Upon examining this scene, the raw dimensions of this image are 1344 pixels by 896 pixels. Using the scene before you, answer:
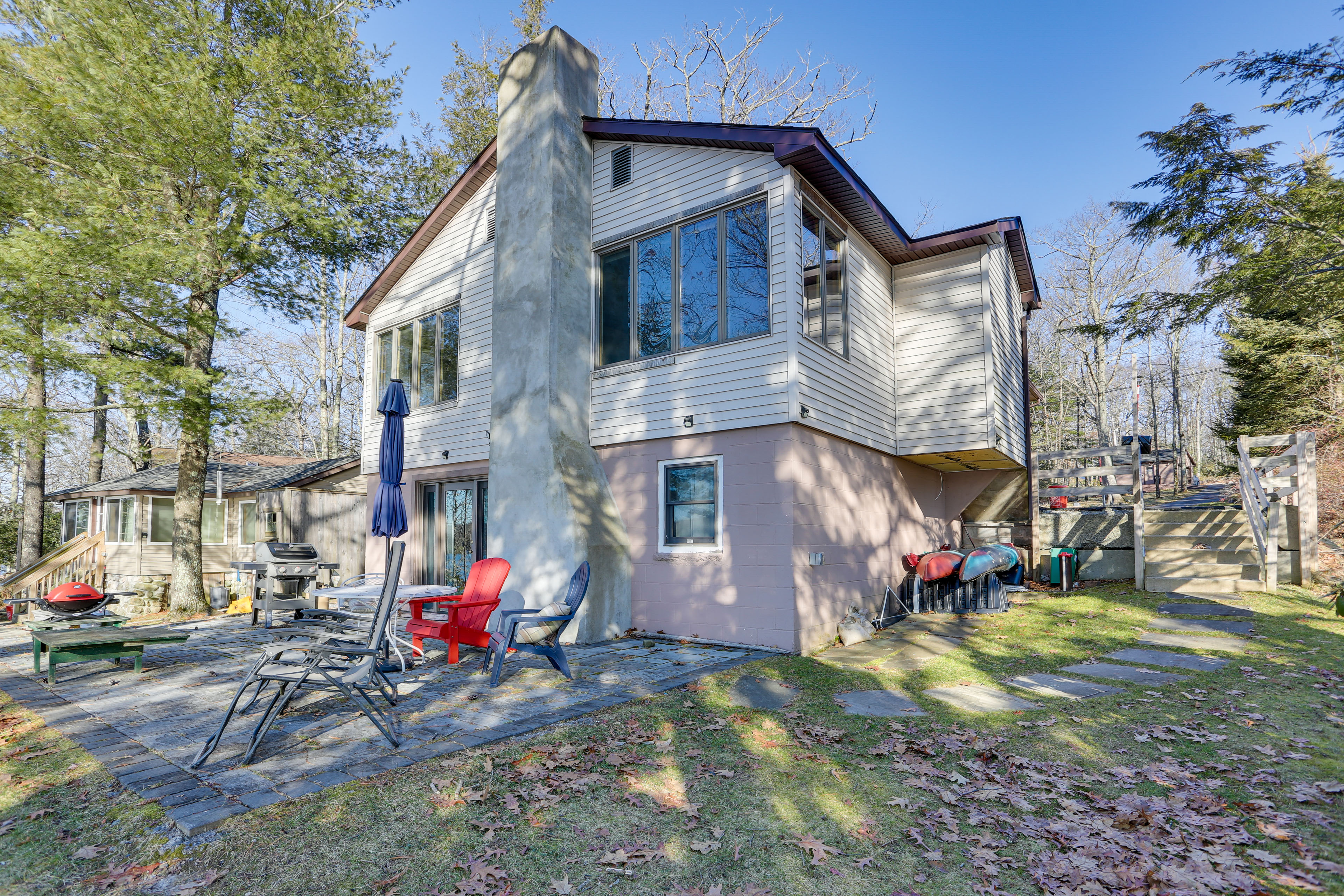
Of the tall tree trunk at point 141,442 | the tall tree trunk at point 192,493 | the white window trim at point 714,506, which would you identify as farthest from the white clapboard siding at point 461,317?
the tall tree trunk at point 141,442

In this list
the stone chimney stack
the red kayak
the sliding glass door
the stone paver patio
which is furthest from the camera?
the sliding glass door

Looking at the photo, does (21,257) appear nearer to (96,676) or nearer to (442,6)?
(96,676)

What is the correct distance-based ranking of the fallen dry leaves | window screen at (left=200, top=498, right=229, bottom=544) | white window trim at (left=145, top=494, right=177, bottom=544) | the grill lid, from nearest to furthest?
the fallen dry leaves < the grill lid < white window trim at (left=145, top=494, right=177, bottom=544) < window screen at (left=200, top=498, right=229, bottom=544)

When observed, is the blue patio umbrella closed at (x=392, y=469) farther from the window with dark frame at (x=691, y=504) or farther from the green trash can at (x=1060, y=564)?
the green trash can at (x=1060, y=564)

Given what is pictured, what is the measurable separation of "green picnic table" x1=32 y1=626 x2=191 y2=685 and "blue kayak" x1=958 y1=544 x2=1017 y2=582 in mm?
9665

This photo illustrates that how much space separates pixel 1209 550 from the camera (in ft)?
33.4

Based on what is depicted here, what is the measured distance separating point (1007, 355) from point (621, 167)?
7167 millimetres

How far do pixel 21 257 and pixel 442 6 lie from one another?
1201 cm

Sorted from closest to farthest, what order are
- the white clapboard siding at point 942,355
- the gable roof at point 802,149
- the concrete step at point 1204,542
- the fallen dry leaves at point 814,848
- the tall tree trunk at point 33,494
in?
the fallen dry leaves at point 814,848, the gable roof at point 802,149, the white clapboard siding at point 942,355, the concrete step at point 1204,542, the tall tree trunk at point 33,494

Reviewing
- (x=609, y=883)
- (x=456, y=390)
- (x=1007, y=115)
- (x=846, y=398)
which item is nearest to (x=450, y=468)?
(x=456, y=390)

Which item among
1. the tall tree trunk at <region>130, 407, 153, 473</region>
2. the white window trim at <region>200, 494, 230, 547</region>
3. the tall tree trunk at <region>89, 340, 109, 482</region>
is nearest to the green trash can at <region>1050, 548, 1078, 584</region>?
the tall tree trunk at <region>130, 407, 153, 473</region>

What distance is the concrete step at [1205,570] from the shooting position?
9805 millimetres

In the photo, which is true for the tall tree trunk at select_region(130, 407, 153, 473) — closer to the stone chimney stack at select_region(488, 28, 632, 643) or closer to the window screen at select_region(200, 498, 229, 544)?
the window screen at select_region(200, 498, 229, 544)

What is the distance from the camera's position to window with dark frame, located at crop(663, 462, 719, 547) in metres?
8.27
